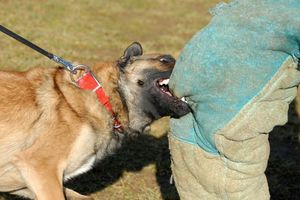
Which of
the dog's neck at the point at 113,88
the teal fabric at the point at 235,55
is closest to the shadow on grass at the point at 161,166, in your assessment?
the dog's neck at the point at 113,88

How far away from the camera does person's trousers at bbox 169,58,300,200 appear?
3.66 meters

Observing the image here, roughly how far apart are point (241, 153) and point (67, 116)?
151 cm

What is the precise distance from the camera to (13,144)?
445 centimetres

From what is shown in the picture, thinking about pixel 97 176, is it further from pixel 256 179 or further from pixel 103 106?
pixel 256 179

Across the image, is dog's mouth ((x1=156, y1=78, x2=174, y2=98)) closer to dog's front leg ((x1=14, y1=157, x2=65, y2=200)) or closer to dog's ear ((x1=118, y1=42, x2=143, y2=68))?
dog's ear ((x1=118, y1=42, x2=143, y2=68))

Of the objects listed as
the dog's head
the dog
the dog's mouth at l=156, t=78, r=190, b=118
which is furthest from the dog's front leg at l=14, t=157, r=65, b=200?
the dog's mouth at l=156, t=78, r=190, b=118

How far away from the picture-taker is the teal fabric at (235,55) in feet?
11.3

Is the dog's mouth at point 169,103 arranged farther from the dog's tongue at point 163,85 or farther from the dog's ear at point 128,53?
the dog's ear at point 128,53

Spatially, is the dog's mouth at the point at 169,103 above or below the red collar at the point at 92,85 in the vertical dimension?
below

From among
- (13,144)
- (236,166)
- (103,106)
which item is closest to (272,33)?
(236,166)

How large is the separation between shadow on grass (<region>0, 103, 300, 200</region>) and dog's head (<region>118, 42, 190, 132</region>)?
0.73 metres

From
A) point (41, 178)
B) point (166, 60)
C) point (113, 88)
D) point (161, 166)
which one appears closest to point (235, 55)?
point (166, 60)

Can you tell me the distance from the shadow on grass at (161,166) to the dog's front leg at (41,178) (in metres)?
1.15

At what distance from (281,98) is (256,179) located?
1.98ft
